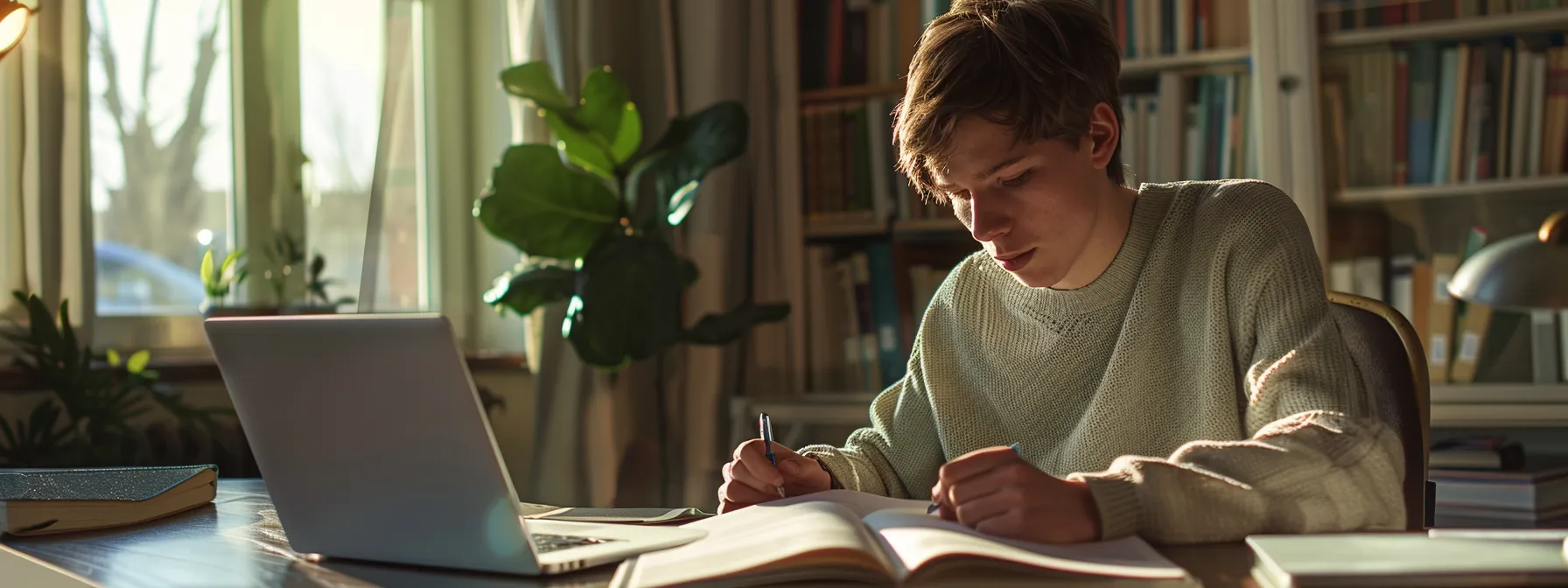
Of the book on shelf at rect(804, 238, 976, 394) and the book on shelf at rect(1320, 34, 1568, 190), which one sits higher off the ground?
the book on shelf at rect(1320, 34, 1568, 190)

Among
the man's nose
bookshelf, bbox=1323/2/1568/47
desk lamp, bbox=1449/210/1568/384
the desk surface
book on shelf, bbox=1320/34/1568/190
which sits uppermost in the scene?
bookshelf, bbox=1323/2/1568/47

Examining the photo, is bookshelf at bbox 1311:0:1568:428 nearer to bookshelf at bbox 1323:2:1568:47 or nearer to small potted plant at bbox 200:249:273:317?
bookshelf at bbox 1323:2:1568:47

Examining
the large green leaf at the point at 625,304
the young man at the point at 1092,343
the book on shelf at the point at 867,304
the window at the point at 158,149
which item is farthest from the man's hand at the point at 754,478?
the window at the point at 158,149

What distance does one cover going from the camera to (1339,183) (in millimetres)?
2389

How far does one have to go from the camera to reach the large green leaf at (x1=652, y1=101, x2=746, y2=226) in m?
2.54

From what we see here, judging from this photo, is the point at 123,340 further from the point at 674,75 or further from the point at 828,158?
the point at 828,158

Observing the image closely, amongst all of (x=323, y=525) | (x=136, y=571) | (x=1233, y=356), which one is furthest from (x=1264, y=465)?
(x=136, y=571)

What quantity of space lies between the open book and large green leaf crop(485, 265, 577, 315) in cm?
170

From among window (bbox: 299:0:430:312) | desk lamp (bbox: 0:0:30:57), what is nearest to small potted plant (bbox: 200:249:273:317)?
window (bbox: 299:0:430:312)

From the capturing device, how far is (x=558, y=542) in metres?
0.94

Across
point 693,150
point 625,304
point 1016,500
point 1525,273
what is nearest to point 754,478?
point 1016,500

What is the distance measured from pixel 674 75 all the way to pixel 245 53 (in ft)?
3.00

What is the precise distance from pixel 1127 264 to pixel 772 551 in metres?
0.63

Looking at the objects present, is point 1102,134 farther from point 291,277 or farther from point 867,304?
point 291,277
